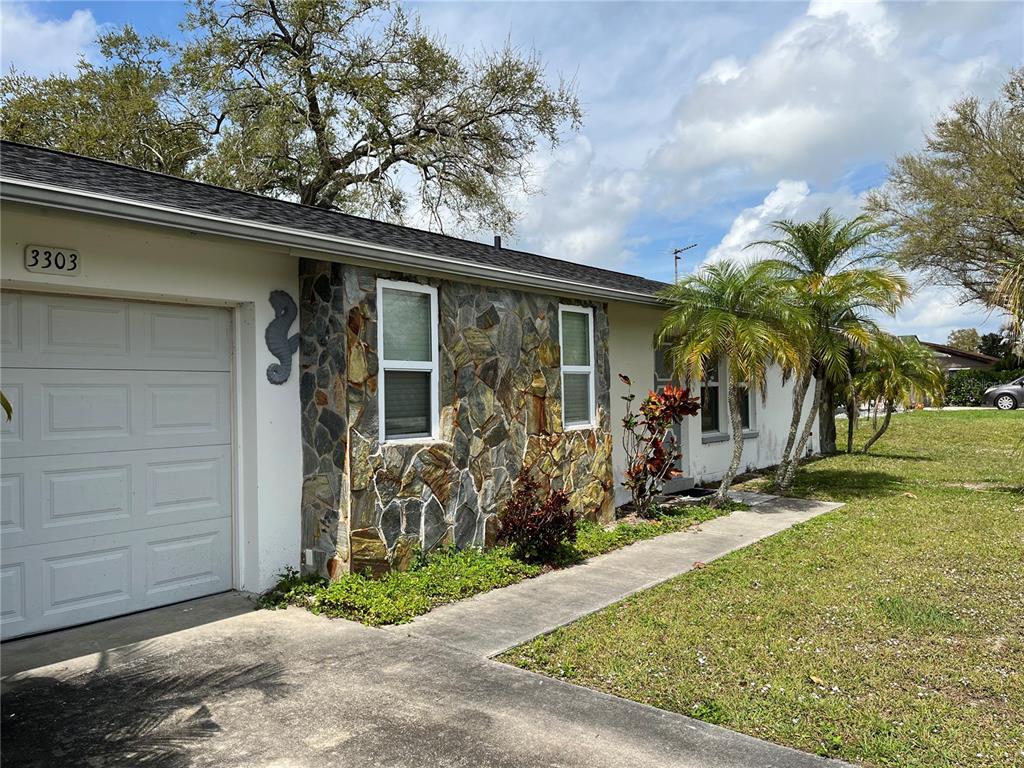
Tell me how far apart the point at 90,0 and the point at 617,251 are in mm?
28572

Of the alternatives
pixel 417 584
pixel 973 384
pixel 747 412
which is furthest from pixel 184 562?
pixel 973 384

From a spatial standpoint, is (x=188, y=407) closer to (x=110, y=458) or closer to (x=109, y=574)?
(x=110, y=458)

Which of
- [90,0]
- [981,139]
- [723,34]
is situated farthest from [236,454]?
[981,139]

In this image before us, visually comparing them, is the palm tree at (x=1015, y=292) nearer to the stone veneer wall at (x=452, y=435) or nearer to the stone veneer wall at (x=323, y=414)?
the stone veneer wall at (x=452, y=435)

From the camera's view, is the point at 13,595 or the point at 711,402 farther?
the point at 711,402

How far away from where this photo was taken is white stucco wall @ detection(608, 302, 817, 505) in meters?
10.4

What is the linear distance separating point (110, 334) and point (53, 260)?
68 cm

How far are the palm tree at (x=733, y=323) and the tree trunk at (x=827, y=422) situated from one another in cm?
662

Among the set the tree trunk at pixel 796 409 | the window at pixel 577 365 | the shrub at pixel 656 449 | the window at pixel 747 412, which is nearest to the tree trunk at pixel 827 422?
the window at pixel 747 412

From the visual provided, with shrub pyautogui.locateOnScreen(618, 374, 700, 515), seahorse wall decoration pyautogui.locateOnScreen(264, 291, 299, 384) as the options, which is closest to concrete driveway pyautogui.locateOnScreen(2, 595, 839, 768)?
seahorse wall decoration pyautogui.locateOnScreen(264, 291, 299, 384)

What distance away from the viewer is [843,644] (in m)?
4.85

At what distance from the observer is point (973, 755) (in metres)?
3.38

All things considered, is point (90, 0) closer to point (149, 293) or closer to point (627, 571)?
point (149, 293)

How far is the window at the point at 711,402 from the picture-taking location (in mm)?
12531
